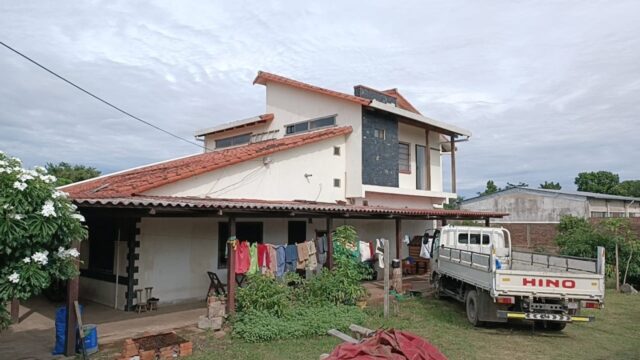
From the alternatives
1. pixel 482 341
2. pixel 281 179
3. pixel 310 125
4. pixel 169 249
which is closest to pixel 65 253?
pixel 169 249

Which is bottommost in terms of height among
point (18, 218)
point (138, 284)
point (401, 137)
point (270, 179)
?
point (138, 284)

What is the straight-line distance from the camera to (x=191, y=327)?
941cm

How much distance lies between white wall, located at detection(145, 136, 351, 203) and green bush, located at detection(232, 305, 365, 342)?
3.93 metres

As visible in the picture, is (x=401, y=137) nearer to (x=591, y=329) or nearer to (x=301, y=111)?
(x=301, y=111)

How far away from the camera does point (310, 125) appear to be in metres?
17.9

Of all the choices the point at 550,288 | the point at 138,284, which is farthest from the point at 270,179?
the point at 550,288

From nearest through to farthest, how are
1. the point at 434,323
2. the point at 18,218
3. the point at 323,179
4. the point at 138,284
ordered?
1. the point at 18,218
2. the point at 434,323
3. the point at 138,284
4. the point at 323,179

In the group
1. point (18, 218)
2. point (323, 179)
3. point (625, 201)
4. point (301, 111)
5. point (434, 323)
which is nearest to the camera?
point (18, 218)

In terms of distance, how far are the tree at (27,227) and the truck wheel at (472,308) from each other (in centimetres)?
813

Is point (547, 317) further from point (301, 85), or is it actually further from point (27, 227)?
point (301, 85)

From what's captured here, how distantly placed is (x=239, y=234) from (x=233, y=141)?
26.6 ft

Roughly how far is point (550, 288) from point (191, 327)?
24.2ft

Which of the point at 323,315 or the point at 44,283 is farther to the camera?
the point at 323,315

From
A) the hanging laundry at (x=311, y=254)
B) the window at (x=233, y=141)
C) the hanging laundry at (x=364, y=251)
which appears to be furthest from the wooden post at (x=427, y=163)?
the hanging laundry at (x=311, y=254)
